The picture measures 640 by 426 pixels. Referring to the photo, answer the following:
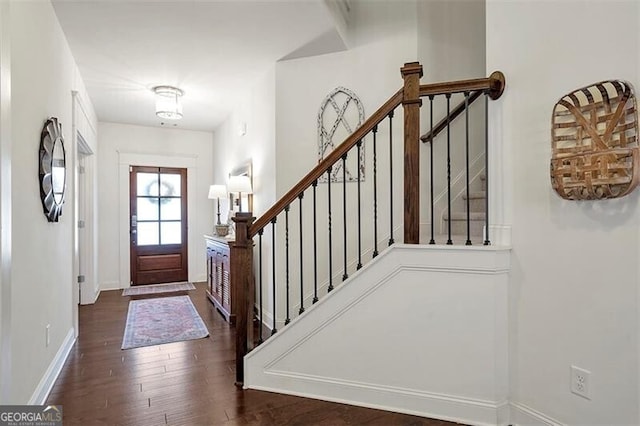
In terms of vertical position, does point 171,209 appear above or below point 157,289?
above

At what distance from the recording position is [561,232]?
5.87 ft

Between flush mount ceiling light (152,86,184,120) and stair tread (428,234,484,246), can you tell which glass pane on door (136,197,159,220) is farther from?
stair tread (428,234,484,246)

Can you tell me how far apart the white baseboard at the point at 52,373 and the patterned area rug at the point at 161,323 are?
1.37ft

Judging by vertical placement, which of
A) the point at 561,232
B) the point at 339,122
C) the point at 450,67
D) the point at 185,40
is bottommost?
the point at 561,232

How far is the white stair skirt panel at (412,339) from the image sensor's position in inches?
78.3

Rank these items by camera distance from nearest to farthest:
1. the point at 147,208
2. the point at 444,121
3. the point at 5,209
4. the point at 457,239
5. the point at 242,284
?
1. the point at 5,209
2. the point at 242,284
3. the point at 457,239
4. the point at 444,121
5. the point at 147,208

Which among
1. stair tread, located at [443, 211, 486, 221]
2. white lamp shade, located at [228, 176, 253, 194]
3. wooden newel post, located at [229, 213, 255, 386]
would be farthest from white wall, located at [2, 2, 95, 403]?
stair tread, located at [443, 211, 486, 221]

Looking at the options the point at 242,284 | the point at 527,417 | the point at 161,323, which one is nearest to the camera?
the point at 527,417

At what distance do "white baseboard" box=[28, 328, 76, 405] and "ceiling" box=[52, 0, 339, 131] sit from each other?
8.11 ft

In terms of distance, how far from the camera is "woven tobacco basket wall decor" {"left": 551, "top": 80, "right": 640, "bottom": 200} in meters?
1.47

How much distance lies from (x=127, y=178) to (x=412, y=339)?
5.35 meters

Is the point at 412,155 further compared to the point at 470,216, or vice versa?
Answer: the point at 470,216

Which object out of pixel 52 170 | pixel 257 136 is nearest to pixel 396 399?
pixel 52 170

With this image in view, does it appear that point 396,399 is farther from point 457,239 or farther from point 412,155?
point 412,155
